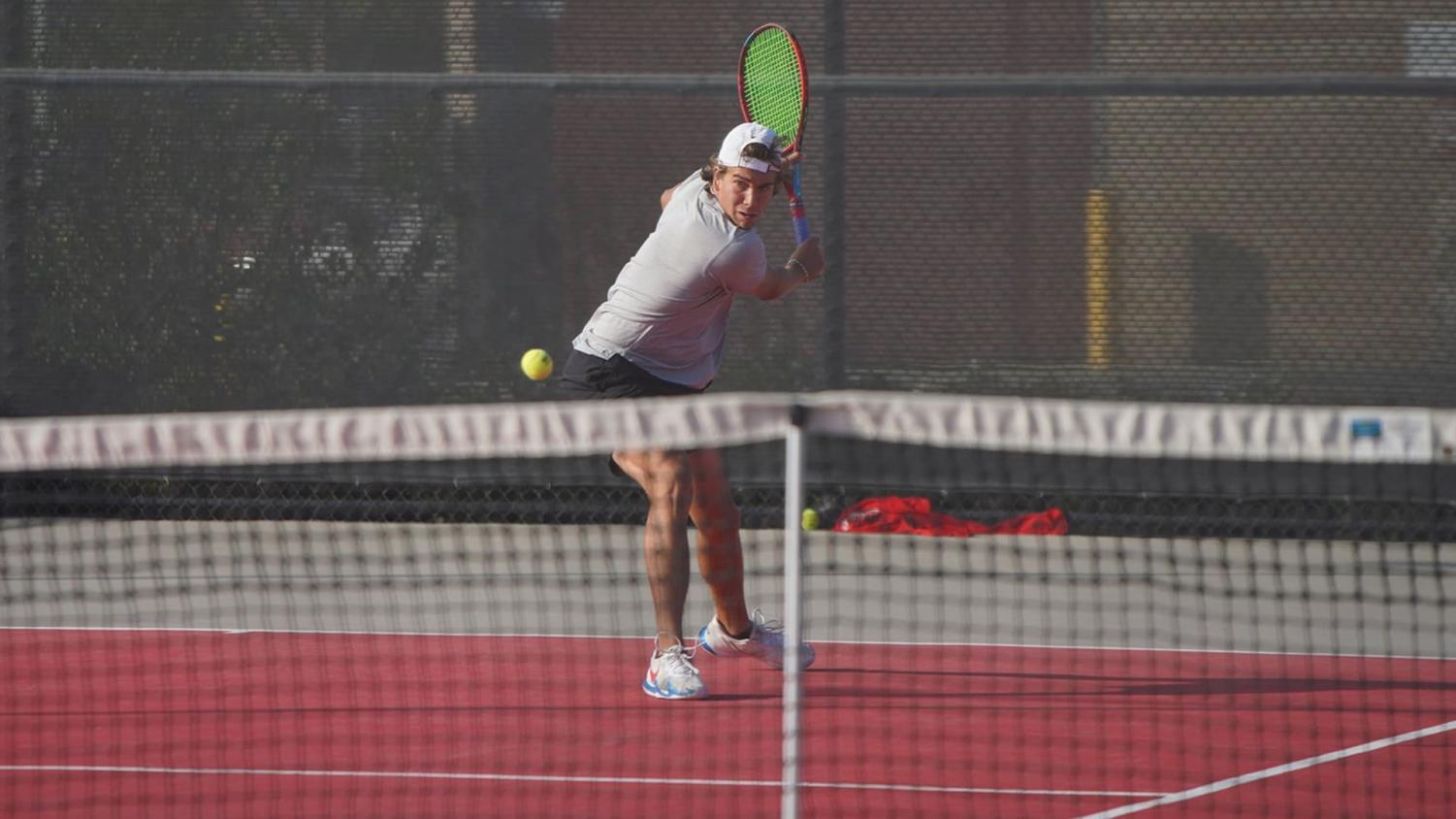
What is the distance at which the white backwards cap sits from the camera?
432 centimetres

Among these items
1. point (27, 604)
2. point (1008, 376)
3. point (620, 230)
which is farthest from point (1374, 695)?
point (27, 604)

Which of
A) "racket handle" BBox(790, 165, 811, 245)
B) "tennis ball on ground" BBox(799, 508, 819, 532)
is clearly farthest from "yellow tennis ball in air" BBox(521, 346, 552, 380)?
"racket handle" BBox(790, 165, 811, 245)

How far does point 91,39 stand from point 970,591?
4113 millimetres

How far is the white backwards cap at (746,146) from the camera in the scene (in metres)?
4.32

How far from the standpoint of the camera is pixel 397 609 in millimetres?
5734

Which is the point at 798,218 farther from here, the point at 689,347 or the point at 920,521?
the point at 920,521

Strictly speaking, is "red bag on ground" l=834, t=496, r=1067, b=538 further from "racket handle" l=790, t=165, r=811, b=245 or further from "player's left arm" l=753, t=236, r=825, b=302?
"player's left arm" l=753, t=236, r=825, b=302

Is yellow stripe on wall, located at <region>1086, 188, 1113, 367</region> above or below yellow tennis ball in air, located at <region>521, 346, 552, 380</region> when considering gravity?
above

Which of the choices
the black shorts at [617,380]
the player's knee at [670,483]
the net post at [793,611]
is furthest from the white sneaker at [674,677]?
the net post at [793,611]

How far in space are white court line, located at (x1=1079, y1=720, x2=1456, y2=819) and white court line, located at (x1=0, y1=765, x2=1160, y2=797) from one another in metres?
0.07

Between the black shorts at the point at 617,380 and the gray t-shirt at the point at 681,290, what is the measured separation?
16mm

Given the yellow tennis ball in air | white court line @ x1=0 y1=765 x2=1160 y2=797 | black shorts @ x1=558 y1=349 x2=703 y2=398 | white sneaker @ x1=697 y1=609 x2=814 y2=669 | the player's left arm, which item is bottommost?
white court line @ x1=0 y1=765 x2=1160 y2=797

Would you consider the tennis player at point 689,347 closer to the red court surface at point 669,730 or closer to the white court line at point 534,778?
the red court surface at point 669,730

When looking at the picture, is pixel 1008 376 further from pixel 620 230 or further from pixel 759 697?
pixel 759 697
